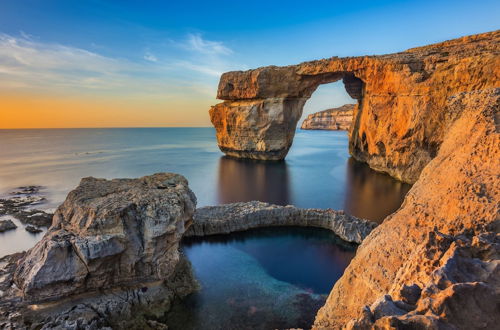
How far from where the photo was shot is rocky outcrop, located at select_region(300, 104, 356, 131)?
10910 centimetres

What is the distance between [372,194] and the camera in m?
19.6

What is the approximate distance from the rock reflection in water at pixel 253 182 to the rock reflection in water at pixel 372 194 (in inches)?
180

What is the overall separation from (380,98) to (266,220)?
1526 centimetres

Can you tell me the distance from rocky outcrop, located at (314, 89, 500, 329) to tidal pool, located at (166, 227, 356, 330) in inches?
162

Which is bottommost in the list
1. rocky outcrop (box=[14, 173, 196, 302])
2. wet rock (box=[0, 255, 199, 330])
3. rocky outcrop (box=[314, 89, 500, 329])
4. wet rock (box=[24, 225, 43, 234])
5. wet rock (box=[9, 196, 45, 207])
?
wet rock (box=[24, 225, 43, 234])

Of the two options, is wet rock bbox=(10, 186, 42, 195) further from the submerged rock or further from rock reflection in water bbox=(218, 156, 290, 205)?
rock reflection in water bbox=(218, 156, 290, 205)

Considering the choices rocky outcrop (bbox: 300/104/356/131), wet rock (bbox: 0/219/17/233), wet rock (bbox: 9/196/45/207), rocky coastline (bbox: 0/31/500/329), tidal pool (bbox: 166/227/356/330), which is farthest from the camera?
rocky outcrop (bbox: 300/104/356/131)

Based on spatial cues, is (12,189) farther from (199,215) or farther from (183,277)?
(183,277)

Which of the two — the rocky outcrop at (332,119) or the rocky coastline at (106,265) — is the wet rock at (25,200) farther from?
the rocky outcrop at (332,119)

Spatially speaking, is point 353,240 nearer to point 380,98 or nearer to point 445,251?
point 445,251

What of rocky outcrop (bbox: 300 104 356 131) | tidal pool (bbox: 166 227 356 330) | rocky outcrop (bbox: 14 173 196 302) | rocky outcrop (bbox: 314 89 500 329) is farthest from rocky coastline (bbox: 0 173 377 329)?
rocky outcrop (bbox: 300 104 356 131)

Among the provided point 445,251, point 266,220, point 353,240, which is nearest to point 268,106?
point 266,220

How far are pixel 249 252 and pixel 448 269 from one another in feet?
32.4

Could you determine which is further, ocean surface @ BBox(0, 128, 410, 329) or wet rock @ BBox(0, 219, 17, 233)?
wet rock @ BBox(0, 219, 17, 233)
